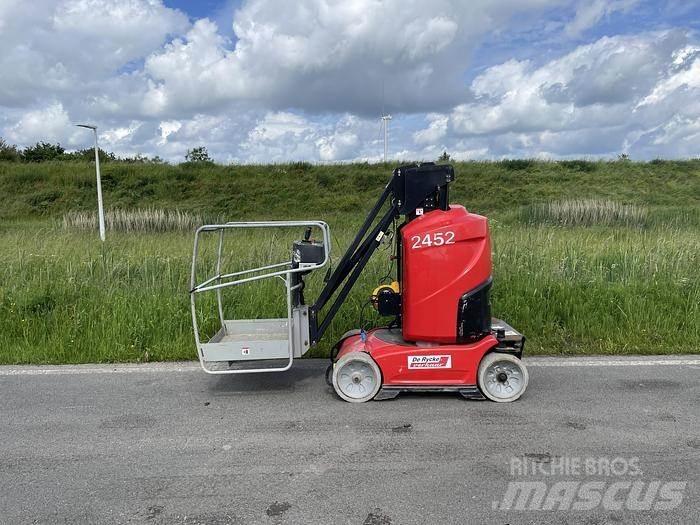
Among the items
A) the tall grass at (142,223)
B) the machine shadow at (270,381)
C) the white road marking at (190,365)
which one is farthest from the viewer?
the tall grass at (142,223)

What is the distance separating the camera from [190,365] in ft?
16.0

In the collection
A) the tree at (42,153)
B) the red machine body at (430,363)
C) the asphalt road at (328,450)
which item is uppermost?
the tree at (42,153)

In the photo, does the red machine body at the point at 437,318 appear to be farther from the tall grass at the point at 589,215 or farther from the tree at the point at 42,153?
the tree at the point at 42,153

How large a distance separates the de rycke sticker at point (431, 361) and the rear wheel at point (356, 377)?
0.28 m

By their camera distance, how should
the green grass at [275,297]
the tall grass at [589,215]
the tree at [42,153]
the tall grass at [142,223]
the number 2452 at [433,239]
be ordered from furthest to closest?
the tree at [42,153]
the tall grass at [142,223]
the tall grass at [589,215]
the green grass at [275,297]
the number 2452 at [433,239]

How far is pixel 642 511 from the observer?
8.31 ft

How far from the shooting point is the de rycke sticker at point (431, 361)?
153 inches

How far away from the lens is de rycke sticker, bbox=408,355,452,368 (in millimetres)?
3888

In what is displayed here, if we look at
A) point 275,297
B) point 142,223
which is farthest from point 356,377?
point 142,223

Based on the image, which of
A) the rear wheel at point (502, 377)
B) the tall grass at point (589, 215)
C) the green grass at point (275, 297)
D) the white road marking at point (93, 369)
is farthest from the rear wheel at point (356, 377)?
the tall grass at point (589, 215)

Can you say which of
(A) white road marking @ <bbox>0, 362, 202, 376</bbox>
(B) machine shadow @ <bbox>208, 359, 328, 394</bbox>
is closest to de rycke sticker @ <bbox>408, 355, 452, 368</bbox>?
(B) machine shadow @ <bbox>208, 359, 328, 394</bbox>

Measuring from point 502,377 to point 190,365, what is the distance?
2.80 metres

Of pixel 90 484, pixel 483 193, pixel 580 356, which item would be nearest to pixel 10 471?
pixel 90 484

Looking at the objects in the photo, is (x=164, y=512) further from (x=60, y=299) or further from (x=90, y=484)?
(x=60, y=299)
